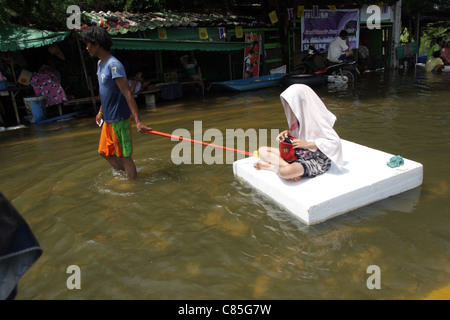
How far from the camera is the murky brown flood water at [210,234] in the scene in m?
2.82

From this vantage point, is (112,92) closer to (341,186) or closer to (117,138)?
(117,138)

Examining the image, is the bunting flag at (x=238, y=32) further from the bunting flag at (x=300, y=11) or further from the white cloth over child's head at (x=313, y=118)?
the white cloth over child's head at (x=313, y=118)

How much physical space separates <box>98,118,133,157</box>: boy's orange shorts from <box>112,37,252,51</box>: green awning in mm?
5848

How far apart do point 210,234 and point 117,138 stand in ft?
6.14

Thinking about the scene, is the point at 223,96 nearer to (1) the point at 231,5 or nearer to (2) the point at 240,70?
(2) the point at 240,70

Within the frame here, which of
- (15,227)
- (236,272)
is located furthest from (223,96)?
(15,227)

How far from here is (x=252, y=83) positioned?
13.8m

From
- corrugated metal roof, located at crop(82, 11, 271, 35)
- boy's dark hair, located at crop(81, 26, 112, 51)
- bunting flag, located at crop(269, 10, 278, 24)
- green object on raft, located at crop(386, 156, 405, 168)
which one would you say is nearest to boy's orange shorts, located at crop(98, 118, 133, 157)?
boy's dark hair, located at crop(81, 26, 112, 51)

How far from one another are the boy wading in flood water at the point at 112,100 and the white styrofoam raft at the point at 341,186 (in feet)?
5.50

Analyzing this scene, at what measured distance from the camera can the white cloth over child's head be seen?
152 inches

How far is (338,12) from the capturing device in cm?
1602

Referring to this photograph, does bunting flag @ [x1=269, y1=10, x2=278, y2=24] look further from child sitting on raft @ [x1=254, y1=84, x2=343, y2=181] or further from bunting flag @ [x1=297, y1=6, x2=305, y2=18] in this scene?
child sitting on raft @ [x1=254, y1=84, x2=343, y2=181]

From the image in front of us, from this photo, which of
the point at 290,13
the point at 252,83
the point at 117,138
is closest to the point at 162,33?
the point at 252,83

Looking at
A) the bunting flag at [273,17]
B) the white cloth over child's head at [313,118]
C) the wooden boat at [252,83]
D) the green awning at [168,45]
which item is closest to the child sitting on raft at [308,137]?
the white cloth over child's head at [313,118]
